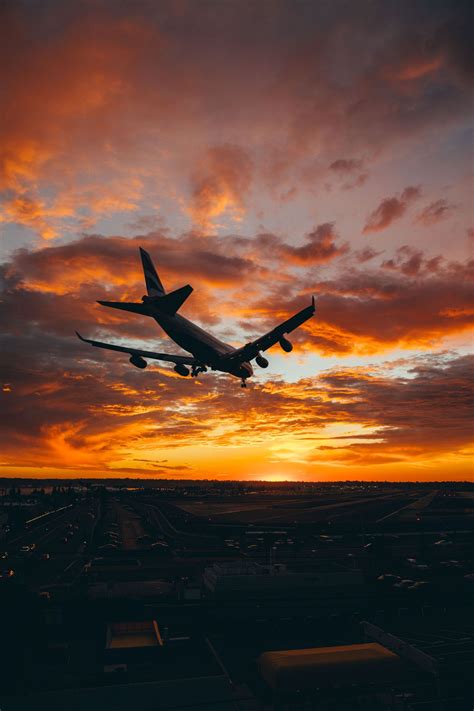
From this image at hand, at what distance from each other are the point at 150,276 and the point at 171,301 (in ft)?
55.1

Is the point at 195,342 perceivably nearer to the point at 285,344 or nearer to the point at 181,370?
the point at 181,370

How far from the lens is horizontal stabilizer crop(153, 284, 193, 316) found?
5443 cm

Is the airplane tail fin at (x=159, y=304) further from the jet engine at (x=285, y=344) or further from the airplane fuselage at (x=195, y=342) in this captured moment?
the jet engine at (x=285, y=344)

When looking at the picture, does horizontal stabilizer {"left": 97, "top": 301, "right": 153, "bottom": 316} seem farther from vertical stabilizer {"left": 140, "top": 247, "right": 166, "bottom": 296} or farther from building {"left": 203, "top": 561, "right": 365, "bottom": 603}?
building {"left": 203, "top": 561, "right": 365, "bottom": 603}

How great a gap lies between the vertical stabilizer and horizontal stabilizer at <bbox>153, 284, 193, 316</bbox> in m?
13.7

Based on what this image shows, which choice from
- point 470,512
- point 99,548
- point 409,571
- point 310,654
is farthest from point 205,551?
point 470,512

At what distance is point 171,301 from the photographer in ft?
184

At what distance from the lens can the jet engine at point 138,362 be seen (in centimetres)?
5838

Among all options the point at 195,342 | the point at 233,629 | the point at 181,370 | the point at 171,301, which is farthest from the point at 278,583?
the point at 171,301

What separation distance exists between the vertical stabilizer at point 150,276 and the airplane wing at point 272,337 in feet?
62.9

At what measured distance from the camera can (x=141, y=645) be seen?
46281 mm

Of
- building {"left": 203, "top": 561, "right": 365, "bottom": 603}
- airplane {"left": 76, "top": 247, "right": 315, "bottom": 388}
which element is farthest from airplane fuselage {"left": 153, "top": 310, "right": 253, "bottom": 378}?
building {"left": 203, "top": 561, "right": 365, "bottom": 603}

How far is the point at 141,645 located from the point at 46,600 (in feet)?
57.4

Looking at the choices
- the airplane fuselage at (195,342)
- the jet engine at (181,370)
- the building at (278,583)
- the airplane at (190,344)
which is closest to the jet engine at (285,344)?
the airplane at (190,344)
